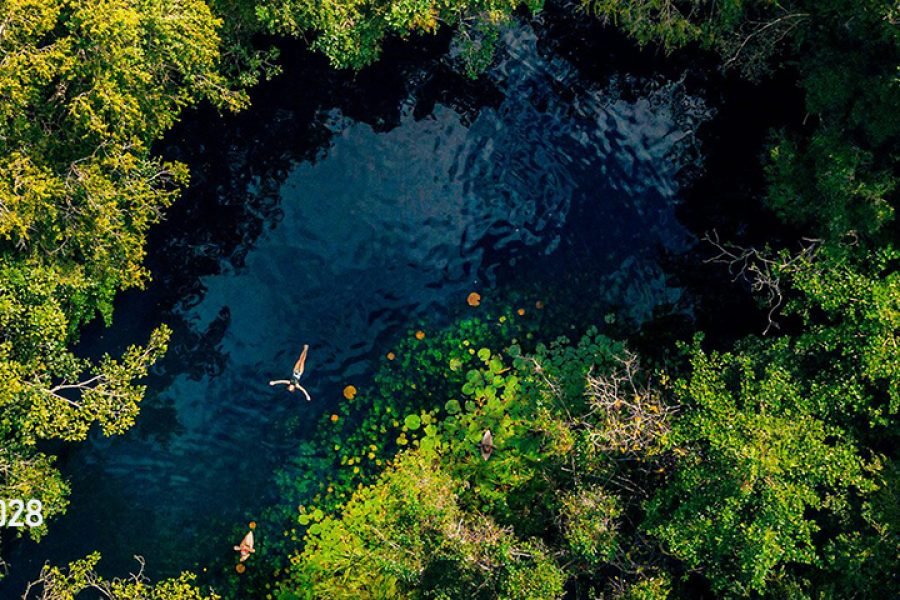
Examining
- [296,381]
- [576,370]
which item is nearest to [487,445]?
[576,370]

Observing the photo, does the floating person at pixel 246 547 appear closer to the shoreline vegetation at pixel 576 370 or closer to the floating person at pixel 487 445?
the shoreline vegetation at pixel 576 370

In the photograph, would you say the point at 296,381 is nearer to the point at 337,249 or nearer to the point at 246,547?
the point at 337,249

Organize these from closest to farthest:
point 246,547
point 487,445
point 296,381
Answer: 1. point 487,445
2. point 246,547
3. point 296,381

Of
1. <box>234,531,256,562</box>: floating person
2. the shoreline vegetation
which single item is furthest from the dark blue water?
the shoreline vegetation

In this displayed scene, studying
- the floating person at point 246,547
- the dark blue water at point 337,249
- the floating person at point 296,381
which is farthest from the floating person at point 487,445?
the floating person at point 246,547

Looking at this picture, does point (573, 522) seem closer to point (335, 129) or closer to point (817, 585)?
point (817, 585)

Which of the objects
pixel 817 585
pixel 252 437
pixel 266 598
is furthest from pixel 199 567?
pixel 817 585
